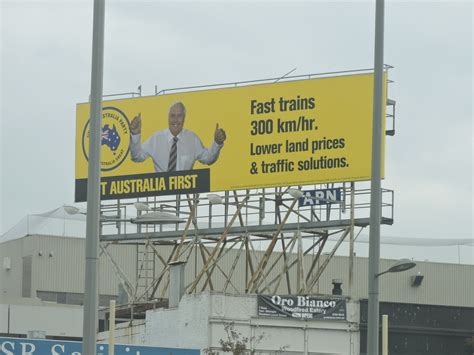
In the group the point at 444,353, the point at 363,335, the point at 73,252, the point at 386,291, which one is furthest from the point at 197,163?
the point at 386,291

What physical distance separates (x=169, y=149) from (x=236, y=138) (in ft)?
8.66

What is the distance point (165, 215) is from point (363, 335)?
18419mm

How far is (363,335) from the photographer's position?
49.7 m

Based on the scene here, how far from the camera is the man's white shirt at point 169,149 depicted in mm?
43756

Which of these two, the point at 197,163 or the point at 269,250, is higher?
the point at 197,163

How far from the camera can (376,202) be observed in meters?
23.7

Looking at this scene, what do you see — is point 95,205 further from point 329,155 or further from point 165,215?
point 329,155

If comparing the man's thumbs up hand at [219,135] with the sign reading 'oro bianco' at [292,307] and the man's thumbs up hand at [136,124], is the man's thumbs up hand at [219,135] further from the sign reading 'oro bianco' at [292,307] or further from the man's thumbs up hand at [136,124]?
the sign reading 'oro bianco' at [292,307]

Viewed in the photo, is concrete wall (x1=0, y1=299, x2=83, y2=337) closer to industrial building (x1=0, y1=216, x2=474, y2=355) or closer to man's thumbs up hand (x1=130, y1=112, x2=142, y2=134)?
industrial building (x1=0, y1=216, x2=474, y2=355)

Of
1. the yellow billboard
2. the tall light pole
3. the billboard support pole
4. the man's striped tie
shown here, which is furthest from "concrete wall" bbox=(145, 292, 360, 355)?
the billboard support pole

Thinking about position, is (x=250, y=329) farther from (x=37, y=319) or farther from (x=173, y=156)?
(x=37, y=319)

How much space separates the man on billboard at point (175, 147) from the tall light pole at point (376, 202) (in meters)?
19.5

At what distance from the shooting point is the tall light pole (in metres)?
23.4

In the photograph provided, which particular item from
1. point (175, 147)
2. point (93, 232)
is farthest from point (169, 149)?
point (93, 232)
